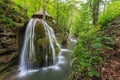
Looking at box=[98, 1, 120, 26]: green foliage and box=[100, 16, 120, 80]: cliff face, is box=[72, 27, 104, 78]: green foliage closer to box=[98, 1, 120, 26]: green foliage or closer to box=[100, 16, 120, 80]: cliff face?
box=[100, 16, 120, 80]: cliff face

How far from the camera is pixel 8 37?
886cm

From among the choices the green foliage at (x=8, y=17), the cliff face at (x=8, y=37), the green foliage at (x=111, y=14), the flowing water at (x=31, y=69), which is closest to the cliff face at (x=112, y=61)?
the green foliage at (x=111, y=14)

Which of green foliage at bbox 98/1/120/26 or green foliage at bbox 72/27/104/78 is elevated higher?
green foliage at bbox 98/1/120/26

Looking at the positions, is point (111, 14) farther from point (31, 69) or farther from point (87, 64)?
point (31, 69)

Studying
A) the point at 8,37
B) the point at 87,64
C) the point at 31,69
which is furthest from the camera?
the point at 31,69

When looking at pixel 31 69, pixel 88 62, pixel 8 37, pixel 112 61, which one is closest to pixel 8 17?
pixel 8 37

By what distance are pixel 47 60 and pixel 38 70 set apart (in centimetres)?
140

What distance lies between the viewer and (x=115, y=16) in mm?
6801

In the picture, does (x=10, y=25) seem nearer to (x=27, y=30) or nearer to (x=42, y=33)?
(x=27, y=30)

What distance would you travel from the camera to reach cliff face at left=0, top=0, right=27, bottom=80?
8180mm

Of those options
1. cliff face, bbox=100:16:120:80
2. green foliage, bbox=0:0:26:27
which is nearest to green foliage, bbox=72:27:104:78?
cliff face, bbox=100:16:120:80

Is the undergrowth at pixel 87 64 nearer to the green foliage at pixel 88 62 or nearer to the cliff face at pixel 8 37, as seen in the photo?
the green foliage at pixel 88 62

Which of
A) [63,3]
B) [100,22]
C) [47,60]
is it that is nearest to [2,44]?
[47,60]

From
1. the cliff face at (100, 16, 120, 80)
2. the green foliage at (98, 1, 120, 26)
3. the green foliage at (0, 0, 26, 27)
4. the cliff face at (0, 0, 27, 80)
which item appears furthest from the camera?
the green foliage at (0, 0, 26, 27)
